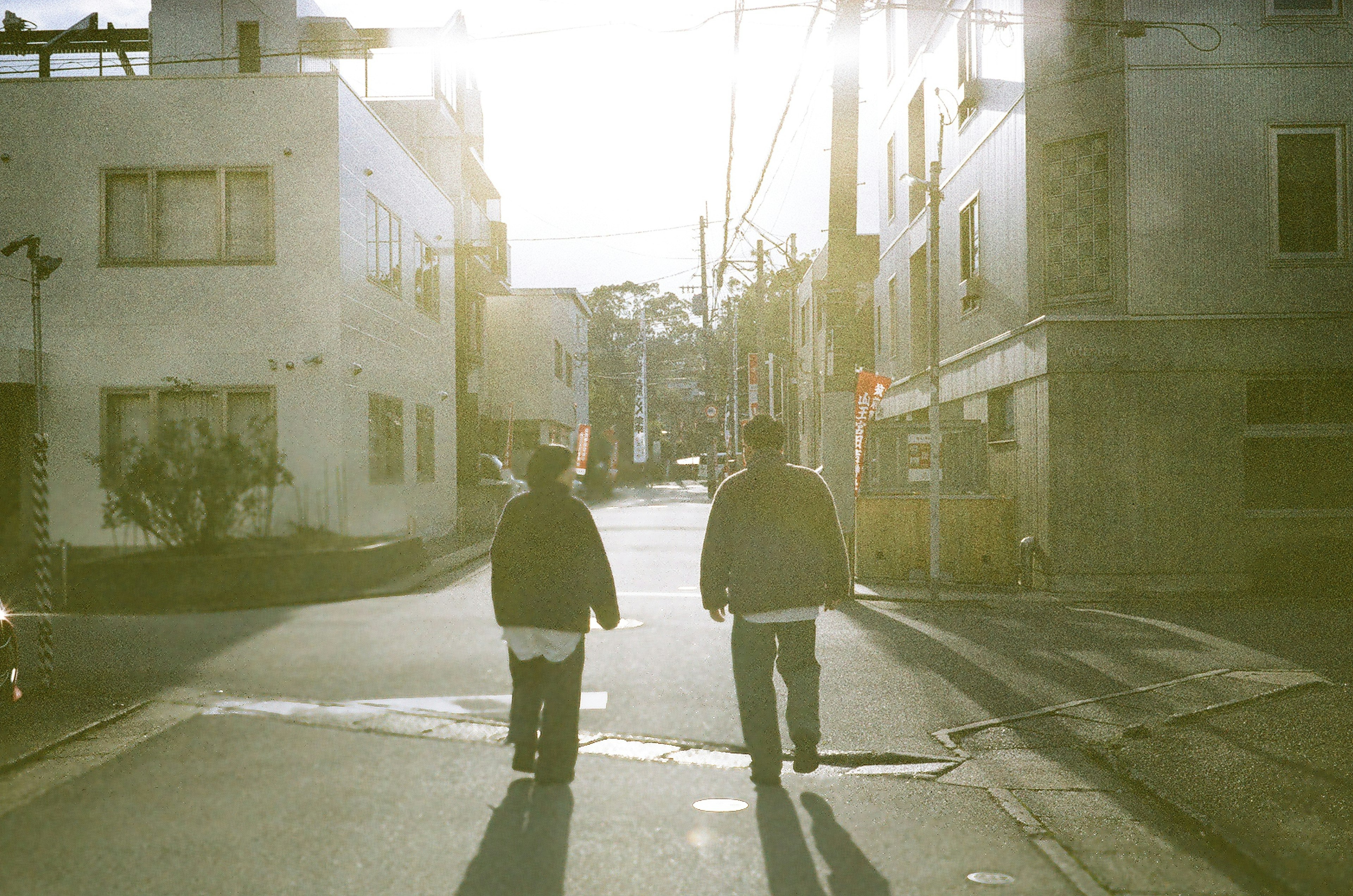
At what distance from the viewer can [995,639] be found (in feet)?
35.6

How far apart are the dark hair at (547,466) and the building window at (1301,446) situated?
41.7 ft

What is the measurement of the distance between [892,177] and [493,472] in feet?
51.2

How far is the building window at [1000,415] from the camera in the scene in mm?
17516

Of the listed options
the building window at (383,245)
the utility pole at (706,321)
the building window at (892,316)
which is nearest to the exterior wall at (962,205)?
the building window at (892,316)

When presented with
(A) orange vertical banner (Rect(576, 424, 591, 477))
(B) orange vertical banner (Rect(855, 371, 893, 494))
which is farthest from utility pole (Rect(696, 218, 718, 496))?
(B) orange vertical banner (Rect(855, 371, 893, 494))

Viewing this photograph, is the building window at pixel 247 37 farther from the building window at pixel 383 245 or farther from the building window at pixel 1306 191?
the building window at pixel 1306 191

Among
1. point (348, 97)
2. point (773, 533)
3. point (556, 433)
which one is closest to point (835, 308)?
point (348, 97)

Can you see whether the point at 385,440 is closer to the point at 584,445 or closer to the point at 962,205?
the point at 962,205

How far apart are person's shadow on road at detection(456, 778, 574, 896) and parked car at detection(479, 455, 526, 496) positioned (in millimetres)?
26272

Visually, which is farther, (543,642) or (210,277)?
(210,277)

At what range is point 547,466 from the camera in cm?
568

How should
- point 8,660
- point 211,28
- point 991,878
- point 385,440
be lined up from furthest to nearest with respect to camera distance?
point 211,28, point 385,440, point 8,660, point 991,878

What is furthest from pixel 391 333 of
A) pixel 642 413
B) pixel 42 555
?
pixel 642 413

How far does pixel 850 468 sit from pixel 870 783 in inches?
360
